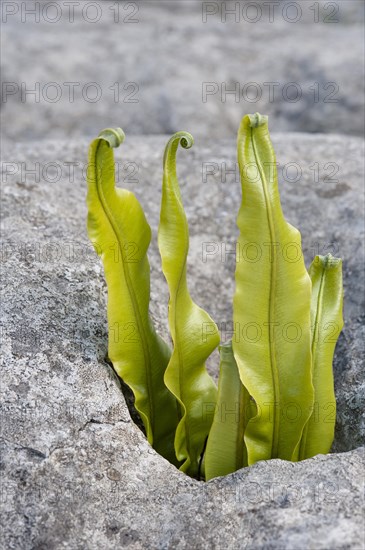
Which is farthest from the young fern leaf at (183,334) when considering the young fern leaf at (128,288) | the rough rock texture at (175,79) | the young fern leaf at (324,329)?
the rough rock texture at (175,79)

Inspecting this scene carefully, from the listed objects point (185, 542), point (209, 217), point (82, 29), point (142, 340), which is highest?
point (82, 29)

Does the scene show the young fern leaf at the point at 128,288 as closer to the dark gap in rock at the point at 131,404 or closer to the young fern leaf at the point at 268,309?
the dark gap in rock at the point at 131,404

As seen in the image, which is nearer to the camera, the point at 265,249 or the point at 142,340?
the point at 265,249

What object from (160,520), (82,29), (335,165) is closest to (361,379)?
(160,520)

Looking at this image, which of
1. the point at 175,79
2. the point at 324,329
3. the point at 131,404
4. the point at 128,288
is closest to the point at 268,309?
the point at 324,329

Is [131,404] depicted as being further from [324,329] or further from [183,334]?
[324,329]

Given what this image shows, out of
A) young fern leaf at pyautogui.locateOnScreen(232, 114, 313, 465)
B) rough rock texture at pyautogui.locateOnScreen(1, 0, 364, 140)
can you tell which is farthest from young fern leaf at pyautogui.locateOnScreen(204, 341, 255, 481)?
rough rock texture at pyautogui.locateOnScreen(1, 0, 364, 140)

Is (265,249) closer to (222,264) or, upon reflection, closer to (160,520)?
(160,520)
